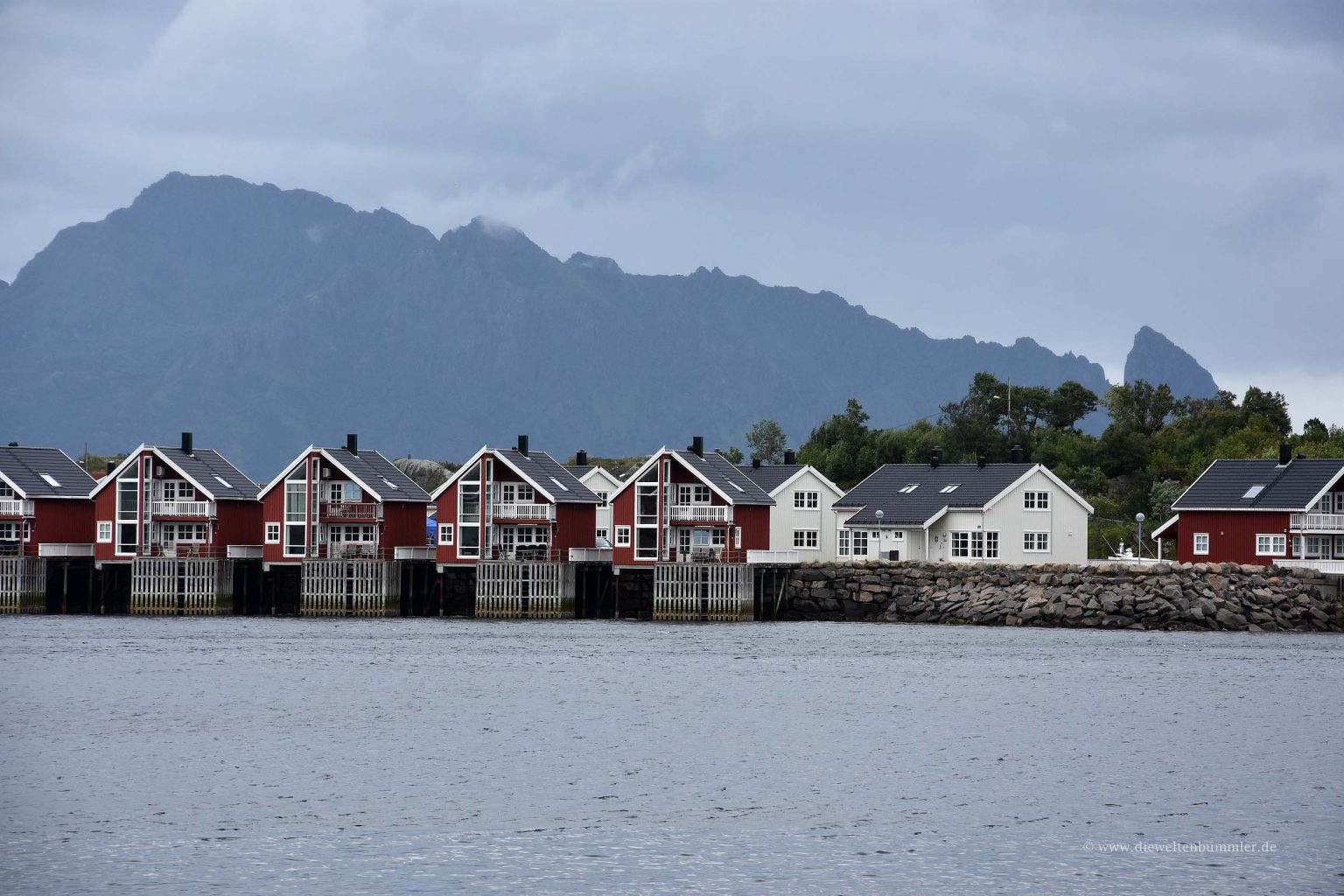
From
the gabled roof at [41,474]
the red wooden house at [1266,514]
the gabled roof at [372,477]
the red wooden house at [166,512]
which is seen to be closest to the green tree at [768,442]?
the gabled roof at [372,477]

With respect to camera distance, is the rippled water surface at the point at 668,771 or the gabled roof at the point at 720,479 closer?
the rippled water surface at the point at 668,771

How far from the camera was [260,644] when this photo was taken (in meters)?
73.4

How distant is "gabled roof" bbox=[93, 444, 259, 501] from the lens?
93.2 meters

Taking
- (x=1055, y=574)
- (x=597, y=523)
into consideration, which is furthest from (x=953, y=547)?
(x=597, y=523)

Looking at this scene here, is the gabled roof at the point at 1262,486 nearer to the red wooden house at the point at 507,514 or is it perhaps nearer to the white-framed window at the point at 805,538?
the white-framed window at the point at 805,538

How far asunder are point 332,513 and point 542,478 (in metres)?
11.4

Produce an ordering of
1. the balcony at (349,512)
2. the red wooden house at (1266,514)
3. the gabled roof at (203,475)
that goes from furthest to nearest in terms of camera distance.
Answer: the gabled roof at (203,475), the balcony at (349,512), the red wooden house at (1266,514)

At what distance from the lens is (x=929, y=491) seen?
92438mm

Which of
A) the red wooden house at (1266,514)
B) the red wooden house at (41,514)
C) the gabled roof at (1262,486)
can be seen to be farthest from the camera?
the red wooden house at (41,514)

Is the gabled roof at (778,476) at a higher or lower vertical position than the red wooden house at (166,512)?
higher

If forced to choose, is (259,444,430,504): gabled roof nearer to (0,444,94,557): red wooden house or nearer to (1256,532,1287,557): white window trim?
(0,444,94,557): red wooden house

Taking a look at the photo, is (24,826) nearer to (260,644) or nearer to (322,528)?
(260,644)

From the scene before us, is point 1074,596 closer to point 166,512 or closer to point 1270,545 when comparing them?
point 1270,545

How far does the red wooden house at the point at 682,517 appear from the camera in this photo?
293 ft
